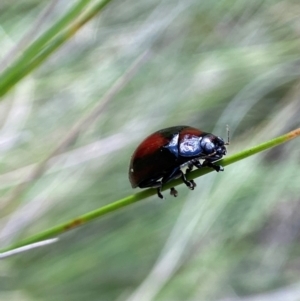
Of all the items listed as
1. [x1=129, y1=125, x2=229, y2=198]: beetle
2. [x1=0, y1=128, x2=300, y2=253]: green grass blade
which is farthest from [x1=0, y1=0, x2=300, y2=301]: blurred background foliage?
[x1=0, y1=128, x2=300, y2=253]: green grass blade

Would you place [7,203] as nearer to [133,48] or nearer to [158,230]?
[158,230]

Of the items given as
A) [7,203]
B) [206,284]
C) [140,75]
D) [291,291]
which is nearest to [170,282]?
[206,284]

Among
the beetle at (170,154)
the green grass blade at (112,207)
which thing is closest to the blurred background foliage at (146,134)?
the beetle at (170,154)

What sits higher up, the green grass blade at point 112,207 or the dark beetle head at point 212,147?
the green grass blade at point 112,207

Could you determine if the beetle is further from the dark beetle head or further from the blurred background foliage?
the blurred background foliage

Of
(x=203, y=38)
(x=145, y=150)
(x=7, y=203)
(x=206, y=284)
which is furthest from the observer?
(x=203, y=38)

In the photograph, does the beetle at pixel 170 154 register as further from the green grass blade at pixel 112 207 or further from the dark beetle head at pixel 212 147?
the green grass blade at pixel 112 207

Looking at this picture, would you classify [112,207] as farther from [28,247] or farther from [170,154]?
[170,154]
